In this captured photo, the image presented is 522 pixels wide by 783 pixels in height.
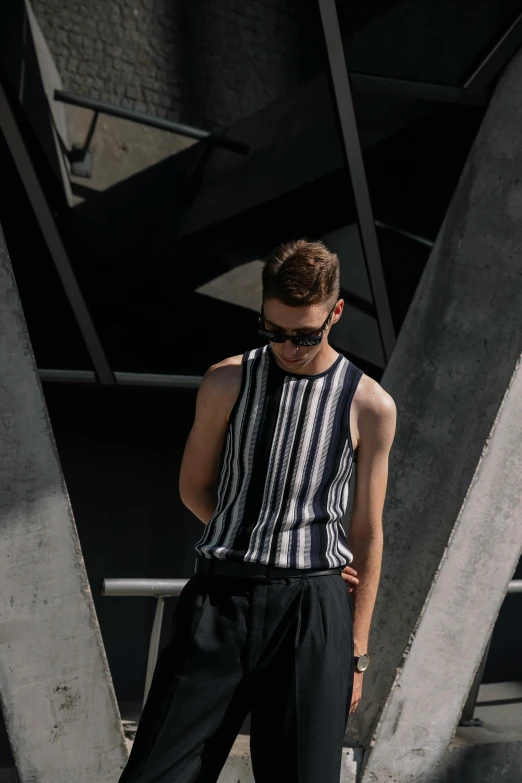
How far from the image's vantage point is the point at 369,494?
9.32 feet

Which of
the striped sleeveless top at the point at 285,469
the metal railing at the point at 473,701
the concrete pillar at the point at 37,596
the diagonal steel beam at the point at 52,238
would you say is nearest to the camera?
the striped sleeveless top at the point at 285,469

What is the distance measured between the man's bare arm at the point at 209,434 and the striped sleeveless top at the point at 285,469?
35mm

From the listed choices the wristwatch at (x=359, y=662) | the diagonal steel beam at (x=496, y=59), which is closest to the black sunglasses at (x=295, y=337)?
the wristwatch at (x=359, y=662)

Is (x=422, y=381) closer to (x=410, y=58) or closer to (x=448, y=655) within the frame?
(x=448, y=655)

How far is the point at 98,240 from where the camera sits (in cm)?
640

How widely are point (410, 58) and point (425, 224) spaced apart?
3.70 ft

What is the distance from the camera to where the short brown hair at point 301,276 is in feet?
8.43

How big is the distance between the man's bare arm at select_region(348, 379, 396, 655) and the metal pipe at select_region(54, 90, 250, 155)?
12.0 feet

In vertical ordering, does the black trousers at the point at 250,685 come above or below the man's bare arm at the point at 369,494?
below

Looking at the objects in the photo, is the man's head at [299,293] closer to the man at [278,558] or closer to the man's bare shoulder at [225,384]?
the man at [278,558]

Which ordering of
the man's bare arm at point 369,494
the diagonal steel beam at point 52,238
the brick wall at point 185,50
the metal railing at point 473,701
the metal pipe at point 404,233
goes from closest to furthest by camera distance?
the man's bare arm at point 369,494
the metal railing at point 473,701
the brick wall at point 185,50
the diagonal steel beam at point 52,238
the metal pipe at point 404,233

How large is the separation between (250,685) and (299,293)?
108 cm

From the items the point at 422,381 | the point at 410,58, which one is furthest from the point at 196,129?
the point at 422,381

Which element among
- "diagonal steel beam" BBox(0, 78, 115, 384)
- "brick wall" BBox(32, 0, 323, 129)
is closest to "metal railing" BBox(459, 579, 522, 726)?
"brick wall" BBox(32, 0, 323, 129)
